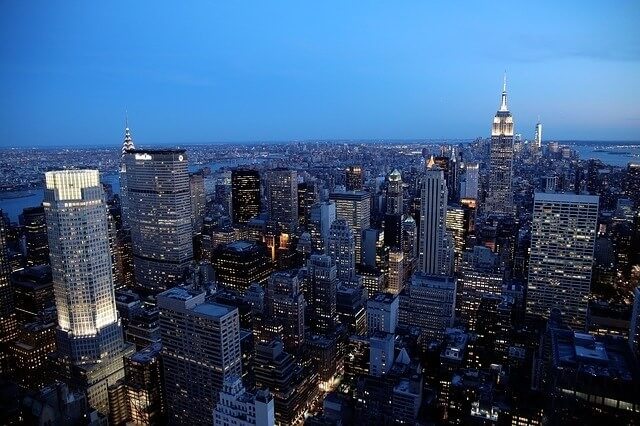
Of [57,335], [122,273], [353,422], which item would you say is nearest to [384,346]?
[353,422]

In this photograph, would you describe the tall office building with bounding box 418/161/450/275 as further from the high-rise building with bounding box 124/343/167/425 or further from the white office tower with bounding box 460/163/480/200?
the high-rise building with bounding box 124/343/167/425

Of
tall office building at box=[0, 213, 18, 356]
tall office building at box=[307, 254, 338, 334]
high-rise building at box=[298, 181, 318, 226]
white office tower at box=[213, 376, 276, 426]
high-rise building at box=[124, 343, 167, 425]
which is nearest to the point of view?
white office tower at box=[213, 376, 276, 426]

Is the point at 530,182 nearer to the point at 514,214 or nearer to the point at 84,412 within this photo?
the point at 514,214

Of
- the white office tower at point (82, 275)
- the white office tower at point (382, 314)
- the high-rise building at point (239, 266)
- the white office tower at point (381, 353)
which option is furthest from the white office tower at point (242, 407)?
the high-rise building at point (239, 266)

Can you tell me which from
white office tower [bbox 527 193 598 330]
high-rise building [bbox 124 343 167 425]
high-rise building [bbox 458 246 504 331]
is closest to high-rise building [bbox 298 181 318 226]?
high-rise building [bbox 458 246 504 331]

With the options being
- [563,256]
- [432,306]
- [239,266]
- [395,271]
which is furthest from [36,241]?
[563,256]

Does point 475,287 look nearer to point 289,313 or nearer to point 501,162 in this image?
Result: point 289,313

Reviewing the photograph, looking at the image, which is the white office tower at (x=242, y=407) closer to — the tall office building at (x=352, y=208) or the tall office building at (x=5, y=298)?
the tall office building at (x=5, y=298)
